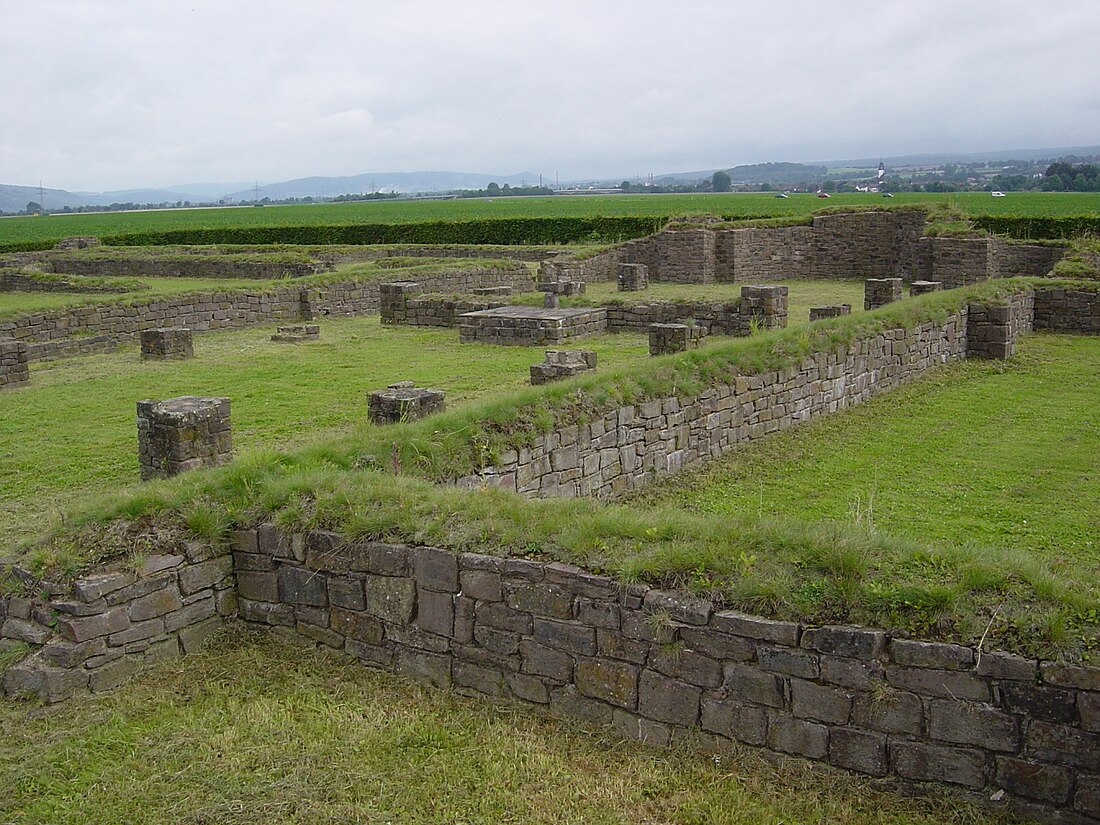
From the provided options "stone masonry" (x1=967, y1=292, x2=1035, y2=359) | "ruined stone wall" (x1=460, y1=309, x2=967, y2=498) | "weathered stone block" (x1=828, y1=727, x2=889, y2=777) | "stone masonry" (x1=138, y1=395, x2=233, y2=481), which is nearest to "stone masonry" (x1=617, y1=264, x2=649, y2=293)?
"stone masonry" (x1=967, y1=292, x2=1035, y2=359)

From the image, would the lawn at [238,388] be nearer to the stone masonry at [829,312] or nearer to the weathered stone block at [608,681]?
the stone masonry at [829,312]

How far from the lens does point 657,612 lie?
511 centimetres

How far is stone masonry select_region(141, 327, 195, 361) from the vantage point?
18078 millimetres

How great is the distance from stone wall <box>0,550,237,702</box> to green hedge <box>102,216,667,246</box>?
35.1 metres

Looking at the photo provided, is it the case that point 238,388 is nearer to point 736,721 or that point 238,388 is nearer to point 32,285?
point 736,721

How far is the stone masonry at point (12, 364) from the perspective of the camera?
52.9ft

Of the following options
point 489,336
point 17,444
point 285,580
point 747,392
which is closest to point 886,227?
point 489,336

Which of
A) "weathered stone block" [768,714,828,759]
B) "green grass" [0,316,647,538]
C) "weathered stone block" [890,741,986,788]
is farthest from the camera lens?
"green grass" [0,316,647,538]

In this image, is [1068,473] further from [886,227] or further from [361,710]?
[886,227]

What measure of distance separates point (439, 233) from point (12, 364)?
29.8 m

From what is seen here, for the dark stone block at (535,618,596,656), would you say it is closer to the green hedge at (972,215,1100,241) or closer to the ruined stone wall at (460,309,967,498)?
the ruined stone wall at (460,309,967,498)

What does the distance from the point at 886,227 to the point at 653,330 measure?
1829cm

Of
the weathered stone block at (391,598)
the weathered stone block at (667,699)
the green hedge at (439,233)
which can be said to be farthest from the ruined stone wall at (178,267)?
the weathered stone block at (667,699)

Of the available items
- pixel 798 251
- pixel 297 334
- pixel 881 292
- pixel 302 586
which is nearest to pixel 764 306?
pixel 881 292
